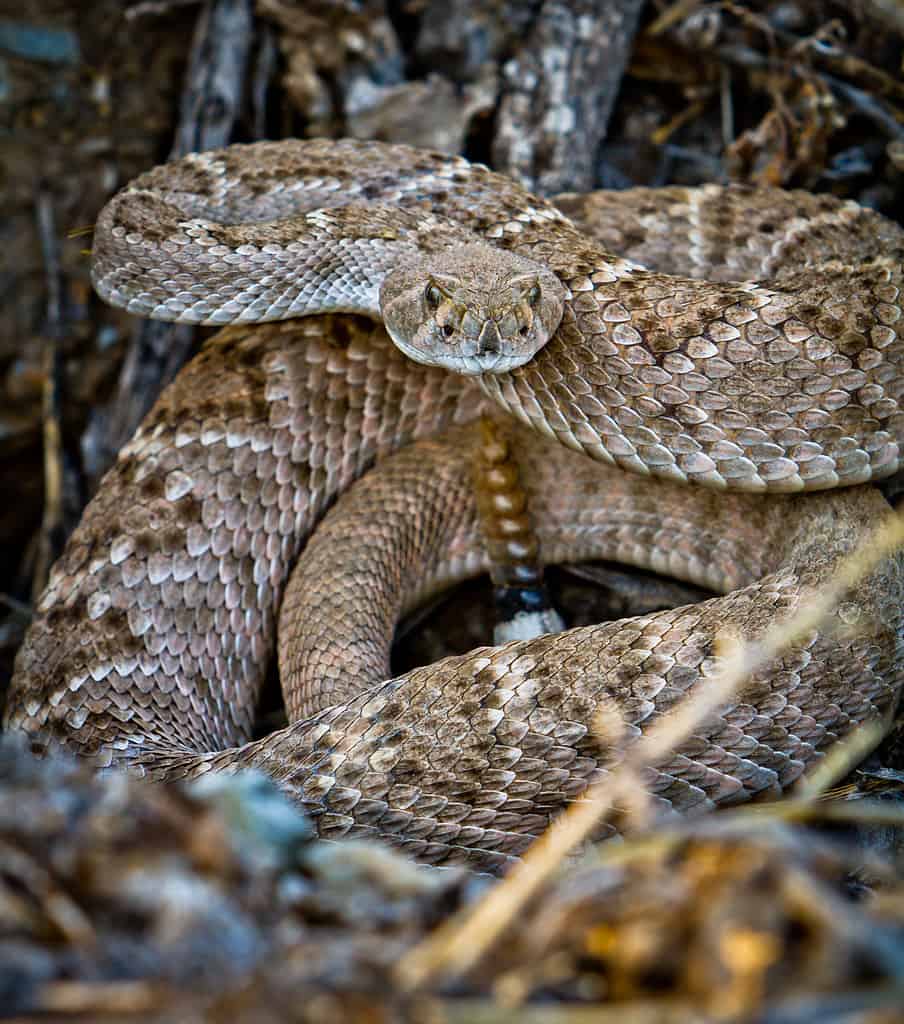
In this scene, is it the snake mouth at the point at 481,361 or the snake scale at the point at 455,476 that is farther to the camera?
the snake mouth at the point at 481,361

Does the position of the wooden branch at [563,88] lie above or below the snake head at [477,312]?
above

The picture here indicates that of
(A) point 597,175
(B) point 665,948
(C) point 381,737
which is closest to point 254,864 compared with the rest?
(B) point 665,948

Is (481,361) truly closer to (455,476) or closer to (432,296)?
(432,296)

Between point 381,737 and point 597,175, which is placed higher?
point 597,175

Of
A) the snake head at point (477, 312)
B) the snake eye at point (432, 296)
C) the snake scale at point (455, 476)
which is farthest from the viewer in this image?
the snake eye at point (432, 296)

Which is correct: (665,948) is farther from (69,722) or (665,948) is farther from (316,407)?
(316,407)

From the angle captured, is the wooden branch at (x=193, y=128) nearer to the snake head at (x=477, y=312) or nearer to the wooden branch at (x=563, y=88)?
the wooden branch at (x=563, y=88)

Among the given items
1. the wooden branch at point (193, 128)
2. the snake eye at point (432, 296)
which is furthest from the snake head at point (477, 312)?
the wooden branch at point (193, 128)

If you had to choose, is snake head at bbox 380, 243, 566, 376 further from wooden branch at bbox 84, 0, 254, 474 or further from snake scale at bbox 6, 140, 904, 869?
wooden branch at bbox 84, 0, 254, 474
